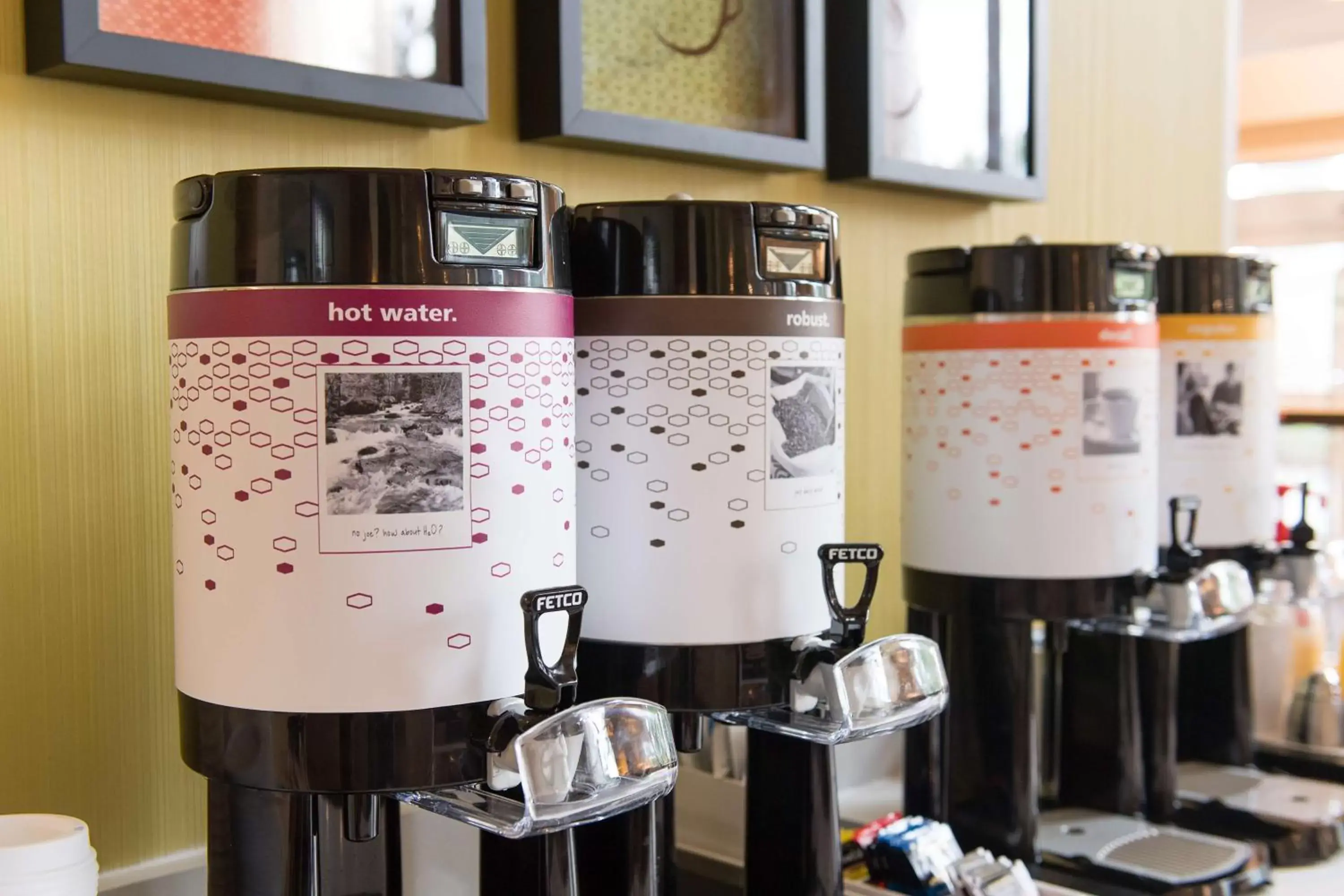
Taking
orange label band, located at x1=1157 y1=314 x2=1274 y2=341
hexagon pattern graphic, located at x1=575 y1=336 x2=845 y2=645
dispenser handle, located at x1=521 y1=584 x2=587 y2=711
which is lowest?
dispenser handle, located at x1=521 y1=584 x2=587 y2=711

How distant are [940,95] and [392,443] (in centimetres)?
77

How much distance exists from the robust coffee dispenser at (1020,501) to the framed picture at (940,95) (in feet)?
0.61

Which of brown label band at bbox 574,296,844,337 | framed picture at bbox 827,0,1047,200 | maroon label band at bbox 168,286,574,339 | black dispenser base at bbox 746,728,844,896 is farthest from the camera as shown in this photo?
framed picture at bbox 827,0,1047,200

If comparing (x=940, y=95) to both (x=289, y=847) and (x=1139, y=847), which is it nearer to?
(x=1139, y=847)

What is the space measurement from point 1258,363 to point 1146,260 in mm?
274

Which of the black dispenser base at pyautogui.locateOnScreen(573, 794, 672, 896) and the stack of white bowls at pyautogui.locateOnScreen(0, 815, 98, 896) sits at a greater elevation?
the stack of white bowls at pyautogui.locateOnScreen(0, 815, 98, 896)

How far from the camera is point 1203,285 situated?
1.09 meters

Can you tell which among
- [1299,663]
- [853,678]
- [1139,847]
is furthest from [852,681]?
[1299,663]

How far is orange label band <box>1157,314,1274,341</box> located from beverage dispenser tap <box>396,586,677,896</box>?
698 mm

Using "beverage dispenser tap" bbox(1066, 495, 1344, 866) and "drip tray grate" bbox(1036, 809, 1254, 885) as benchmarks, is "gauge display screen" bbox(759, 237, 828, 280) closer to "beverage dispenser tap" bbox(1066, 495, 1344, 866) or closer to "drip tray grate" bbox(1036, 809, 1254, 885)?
"beverage dispenser tap" bbox(1066, 495, 1344, 866)

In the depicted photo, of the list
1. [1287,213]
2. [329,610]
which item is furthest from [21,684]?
[1287,213]

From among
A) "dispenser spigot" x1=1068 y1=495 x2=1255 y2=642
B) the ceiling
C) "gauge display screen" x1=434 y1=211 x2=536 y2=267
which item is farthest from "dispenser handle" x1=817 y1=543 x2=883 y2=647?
the ceiling

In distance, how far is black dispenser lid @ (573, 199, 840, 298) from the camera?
0.62 metres

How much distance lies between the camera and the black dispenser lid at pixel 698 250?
0.62 metres
